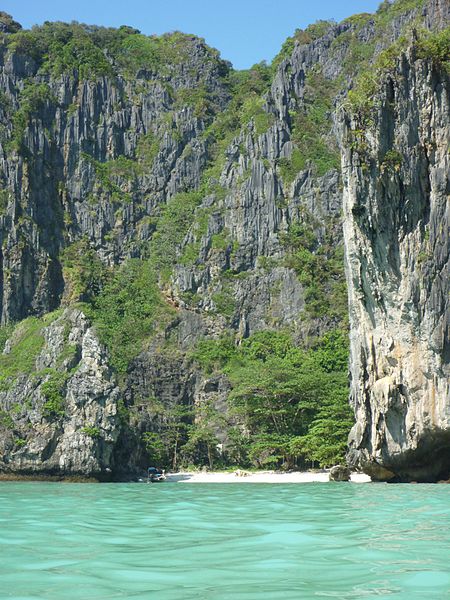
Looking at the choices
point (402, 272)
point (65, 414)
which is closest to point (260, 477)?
point (65, 414)

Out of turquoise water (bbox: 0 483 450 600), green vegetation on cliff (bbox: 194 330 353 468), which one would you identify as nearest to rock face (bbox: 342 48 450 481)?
green vegetation on cliff (bbox: 194 330 353 468)

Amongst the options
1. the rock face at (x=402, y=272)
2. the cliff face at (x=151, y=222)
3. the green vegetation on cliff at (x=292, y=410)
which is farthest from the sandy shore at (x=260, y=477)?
the cliff face at (x=151, y=222)

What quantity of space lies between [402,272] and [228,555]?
23219 mm

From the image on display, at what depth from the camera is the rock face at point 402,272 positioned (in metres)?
29.2

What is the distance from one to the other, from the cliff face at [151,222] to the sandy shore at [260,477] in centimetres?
380

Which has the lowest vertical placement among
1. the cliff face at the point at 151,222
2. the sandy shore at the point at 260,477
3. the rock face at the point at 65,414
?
the sandy shore at the point at 260,477

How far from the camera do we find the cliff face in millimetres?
46156

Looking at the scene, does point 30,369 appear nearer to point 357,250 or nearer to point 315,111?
point 357,250

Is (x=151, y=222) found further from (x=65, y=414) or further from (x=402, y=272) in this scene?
(x=402, y=272)

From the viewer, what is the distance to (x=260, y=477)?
39.8 metres

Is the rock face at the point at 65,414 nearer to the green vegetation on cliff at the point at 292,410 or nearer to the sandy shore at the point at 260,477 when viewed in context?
the sandy shore at the point at 260,477

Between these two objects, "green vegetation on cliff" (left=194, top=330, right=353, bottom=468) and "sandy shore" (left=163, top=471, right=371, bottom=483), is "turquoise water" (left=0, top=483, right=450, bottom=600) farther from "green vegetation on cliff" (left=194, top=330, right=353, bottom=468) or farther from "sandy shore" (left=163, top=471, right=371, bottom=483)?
"green vegetation on cliff" (left=194, top=330, right=353, bottom=468)

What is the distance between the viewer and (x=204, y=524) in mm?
12688

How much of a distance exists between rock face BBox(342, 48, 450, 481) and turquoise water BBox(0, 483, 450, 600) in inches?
585
